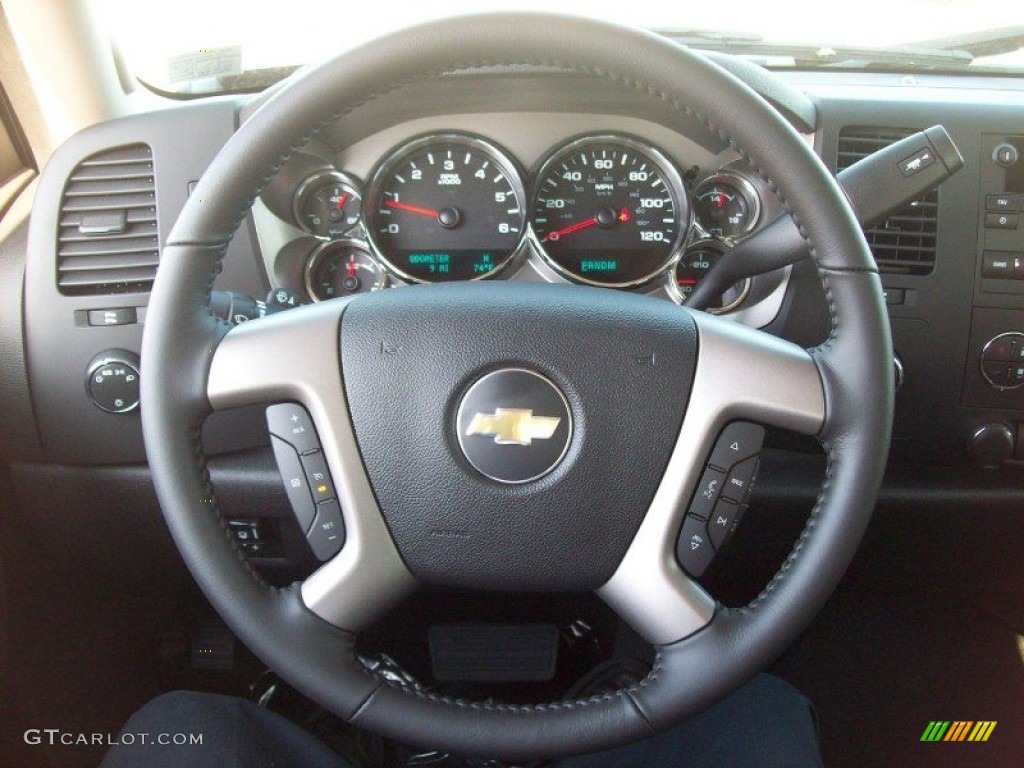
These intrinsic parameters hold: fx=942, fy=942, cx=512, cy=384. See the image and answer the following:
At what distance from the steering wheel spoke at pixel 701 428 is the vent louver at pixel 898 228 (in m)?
0.59

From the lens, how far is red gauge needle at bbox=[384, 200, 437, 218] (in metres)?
1.58

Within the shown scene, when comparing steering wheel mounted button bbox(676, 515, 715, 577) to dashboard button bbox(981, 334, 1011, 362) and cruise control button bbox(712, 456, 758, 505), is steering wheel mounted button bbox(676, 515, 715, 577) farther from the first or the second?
dashboard button bbox(981, 334, 1011, 362)

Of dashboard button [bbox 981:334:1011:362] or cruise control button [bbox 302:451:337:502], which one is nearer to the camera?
cruise control button [bbox 302:451:337:502]

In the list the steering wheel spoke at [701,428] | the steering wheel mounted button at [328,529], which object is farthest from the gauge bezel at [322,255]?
the steering wheel spoke at [701,428]

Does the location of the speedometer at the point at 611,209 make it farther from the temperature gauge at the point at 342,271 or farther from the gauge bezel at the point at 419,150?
the temperature gauge at the point at 342,271

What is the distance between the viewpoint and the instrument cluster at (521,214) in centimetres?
156

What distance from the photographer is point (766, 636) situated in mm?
987

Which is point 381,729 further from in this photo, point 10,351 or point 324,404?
point 10,351

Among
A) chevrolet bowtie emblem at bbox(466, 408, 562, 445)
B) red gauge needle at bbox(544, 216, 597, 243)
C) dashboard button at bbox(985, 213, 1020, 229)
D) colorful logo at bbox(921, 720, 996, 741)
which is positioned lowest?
colorful logo at bbox(921, 720, 996, 741)

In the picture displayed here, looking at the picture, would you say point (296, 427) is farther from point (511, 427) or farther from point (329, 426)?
point (511, 427)

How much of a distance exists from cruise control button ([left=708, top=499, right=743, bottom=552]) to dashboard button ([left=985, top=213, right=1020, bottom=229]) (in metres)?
0.78

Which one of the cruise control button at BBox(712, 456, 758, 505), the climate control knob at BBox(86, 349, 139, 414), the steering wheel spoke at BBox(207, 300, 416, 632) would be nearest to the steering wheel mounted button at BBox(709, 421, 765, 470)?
the cruise control button at BBox(712, 456, 758, 505)

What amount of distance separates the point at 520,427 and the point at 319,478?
0.24 meters

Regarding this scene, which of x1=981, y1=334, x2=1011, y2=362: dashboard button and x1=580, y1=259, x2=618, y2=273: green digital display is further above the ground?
x1=580, y1=259, x2=618, y2=273: green digital display
